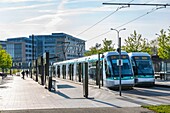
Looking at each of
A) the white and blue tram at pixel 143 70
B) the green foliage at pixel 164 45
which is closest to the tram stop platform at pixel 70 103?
the white and blue tram at pixel 143 70

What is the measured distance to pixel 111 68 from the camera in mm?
31297

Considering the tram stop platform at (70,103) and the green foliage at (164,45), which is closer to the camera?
the tram stop platform at (70,103)

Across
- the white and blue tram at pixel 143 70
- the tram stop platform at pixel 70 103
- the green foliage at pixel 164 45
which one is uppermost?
the green foliage at pixel 164 45

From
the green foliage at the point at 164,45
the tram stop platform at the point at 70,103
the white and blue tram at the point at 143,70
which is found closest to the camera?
the tram stop platform at the point at 70,103

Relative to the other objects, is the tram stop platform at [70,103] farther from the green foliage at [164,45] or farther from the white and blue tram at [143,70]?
the green foliage at [164,45]

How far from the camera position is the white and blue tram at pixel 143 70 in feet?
115

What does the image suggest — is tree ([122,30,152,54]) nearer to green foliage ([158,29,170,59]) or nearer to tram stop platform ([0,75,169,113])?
green foliage ([158,29,170,59])

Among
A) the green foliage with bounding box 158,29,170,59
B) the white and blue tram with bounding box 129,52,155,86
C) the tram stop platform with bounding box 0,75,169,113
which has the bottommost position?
the tram stop platform with bounding box 0,75,169,113

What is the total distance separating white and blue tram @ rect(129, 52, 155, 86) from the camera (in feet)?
115

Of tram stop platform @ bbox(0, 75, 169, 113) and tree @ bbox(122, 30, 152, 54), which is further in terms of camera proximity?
tree @ bbox(122, 30, 152, 54)

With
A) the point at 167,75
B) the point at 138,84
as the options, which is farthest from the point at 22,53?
the point at 138,84

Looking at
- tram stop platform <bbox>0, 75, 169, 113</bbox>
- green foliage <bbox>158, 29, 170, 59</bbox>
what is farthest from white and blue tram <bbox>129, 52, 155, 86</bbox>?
green foliage <bbox>158, 29, 170, 59</bbox>

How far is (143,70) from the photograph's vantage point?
116 ft

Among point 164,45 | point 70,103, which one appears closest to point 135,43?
point 164,45
